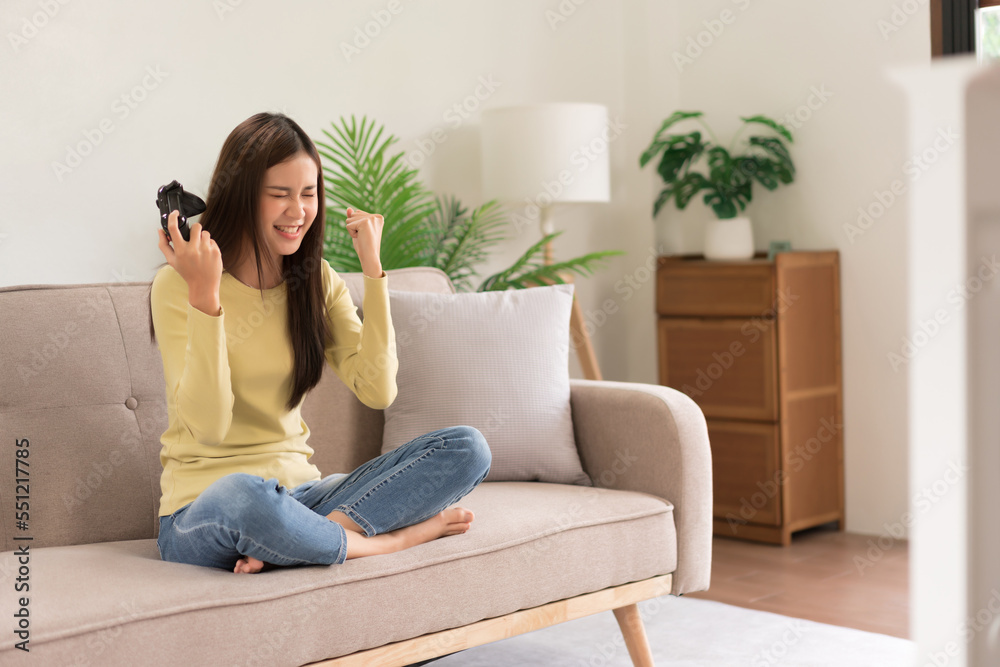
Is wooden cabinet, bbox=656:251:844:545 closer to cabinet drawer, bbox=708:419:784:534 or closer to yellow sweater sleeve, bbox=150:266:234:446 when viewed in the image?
cabinet drawer, bbox=708:419:784:534

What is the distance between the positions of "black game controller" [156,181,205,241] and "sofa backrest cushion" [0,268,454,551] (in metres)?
0.36

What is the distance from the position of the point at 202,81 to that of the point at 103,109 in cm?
30

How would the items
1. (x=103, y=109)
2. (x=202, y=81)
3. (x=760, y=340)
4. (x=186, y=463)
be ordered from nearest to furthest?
(x=186, y=463) → (x=103, y=109) → (x=202, y=81) → (x=760, y=340)

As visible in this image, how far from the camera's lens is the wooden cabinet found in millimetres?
3152

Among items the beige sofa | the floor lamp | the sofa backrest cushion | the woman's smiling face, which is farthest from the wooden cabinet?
the sofa backrest cushion

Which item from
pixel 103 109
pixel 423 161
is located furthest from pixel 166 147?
pixel 423 161

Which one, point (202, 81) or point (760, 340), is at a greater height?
point (202, 81)

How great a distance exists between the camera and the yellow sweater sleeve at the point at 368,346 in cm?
175

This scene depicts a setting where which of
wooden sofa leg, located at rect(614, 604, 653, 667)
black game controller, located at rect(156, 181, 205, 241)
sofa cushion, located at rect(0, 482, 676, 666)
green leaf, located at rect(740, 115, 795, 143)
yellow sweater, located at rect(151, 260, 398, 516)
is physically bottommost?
wooden sofa leg, located at rect(614, 604, 653, 667)

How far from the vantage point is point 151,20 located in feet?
8.41

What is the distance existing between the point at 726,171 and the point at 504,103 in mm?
807

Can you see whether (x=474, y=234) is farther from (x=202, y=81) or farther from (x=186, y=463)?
(x=186, y=463)

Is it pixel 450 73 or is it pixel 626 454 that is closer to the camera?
pixel 626 454

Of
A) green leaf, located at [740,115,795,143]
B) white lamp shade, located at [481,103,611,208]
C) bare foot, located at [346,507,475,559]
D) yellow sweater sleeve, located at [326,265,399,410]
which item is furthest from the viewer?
green leaf, located at [740,115,795,143]
